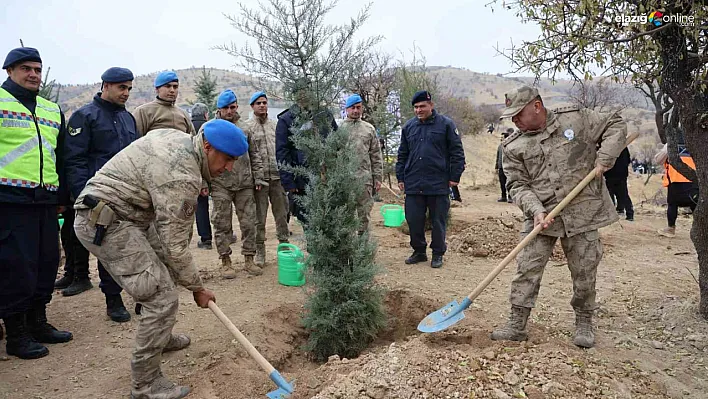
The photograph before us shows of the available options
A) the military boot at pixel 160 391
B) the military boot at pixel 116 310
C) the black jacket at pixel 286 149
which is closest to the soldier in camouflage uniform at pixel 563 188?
the military boot at pixel 160 391

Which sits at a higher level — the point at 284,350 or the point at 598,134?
the point at 598,134

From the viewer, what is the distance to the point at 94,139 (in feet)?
14.1

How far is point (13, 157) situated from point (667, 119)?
18.8ft

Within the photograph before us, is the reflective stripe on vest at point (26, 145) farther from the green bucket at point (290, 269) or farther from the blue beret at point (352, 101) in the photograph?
the blue beret at point (352, 101)

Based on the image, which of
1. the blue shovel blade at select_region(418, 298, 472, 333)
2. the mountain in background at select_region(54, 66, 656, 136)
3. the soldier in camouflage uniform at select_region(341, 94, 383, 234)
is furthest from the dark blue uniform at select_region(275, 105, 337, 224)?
the mountain in background at select_region(54, 66, 656, 136)

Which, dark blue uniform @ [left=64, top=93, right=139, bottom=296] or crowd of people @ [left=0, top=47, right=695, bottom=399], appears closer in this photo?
crowd of people @ [left=0, top=47, right=695, bottom=399]

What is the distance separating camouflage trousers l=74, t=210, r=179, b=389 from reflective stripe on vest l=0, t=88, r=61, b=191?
3.34 feet

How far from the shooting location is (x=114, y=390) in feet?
11.1

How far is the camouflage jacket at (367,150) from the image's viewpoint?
623 cm

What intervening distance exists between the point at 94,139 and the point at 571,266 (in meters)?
4.19

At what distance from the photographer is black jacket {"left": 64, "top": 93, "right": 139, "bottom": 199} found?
13.6 feet

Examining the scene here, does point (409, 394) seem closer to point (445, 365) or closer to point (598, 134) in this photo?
point (445, 365)

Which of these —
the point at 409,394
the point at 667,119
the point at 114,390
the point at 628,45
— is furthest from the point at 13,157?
the point at 667,119

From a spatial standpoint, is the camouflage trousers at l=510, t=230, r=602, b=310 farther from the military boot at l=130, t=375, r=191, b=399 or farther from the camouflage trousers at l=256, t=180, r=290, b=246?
the camouflage trousers at l=256, t=180, r=290, b=246
